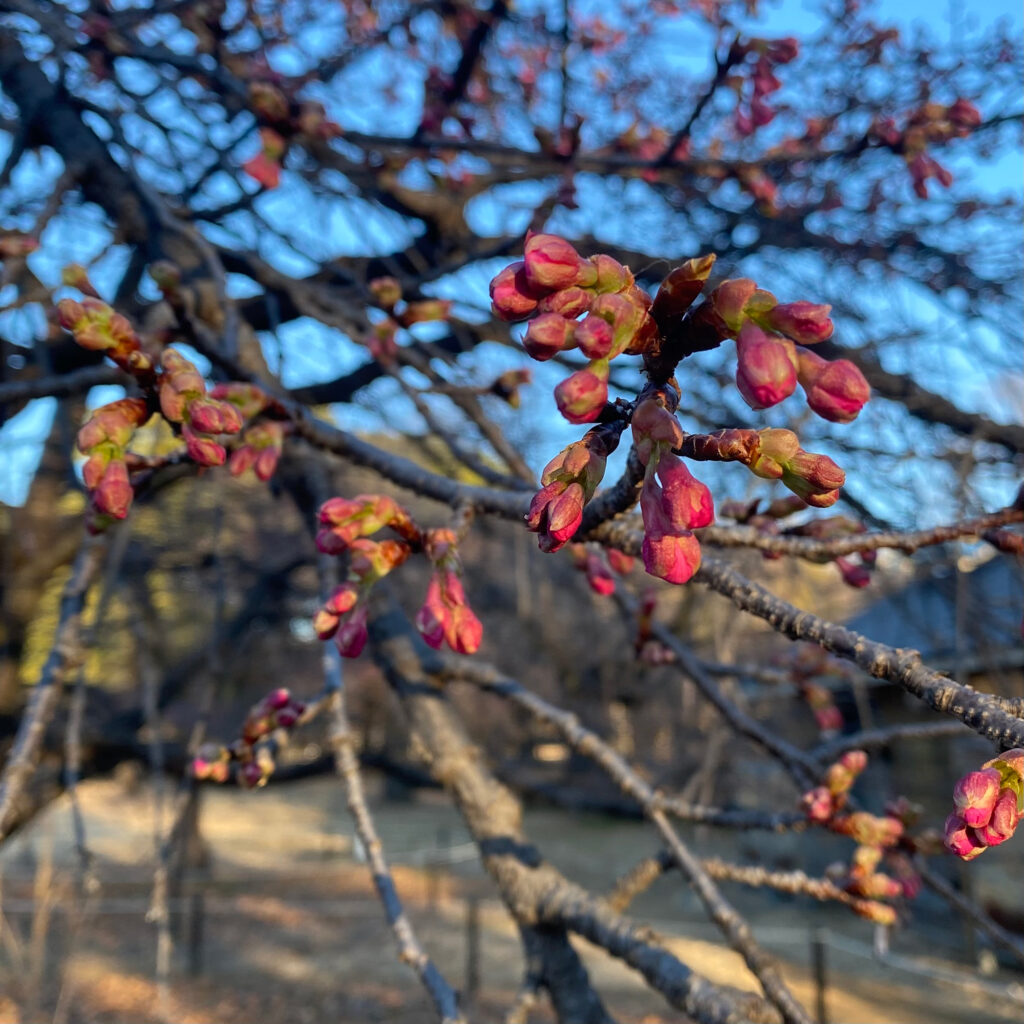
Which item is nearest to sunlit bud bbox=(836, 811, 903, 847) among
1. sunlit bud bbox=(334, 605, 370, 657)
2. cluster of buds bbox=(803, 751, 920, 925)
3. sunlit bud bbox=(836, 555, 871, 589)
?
cluster of buds bbox=(803, 751, 920, 925)

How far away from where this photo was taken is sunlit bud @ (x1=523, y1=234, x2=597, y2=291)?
2.05 feet

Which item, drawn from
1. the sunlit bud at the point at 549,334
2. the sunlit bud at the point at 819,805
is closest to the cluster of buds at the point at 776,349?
the sunlit bud at the point at 549,334

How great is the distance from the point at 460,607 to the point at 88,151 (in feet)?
7.54

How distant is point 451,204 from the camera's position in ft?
11.1

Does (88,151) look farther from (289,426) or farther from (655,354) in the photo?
(655,354)

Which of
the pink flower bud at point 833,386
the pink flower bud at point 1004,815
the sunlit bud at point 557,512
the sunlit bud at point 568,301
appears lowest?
the pink flower bud at point 1004,815

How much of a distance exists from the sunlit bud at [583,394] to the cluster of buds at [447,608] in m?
0.37

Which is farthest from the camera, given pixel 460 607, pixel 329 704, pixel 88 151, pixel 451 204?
pixel 451 204

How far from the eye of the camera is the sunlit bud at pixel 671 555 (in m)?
0.65

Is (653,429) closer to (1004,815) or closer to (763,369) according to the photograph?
(763,369)

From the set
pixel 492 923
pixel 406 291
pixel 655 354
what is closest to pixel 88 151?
pixel 406 291

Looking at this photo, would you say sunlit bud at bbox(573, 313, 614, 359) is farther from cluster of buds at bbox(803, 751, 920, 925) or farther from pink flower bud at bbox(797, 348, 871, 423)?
cluster of buds at bbox(803, 751, 920, 925)

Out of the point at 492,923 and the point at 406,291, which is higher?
the point at 406,291

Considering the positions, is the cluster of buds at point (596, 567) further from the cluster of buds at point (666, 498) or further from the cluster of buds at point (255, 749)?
the cluster of buds at point (666, 498)
